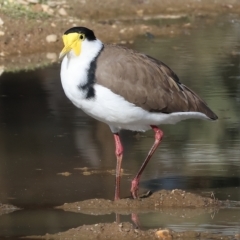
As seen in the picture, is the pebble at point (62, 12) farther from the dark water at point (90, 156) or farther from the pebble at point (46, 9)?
the dark water at point (90, 156)

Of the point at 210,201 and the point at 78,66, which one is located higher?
the point at 78,66

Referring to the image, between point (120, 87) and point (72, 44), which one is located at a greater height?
point (72, 44)

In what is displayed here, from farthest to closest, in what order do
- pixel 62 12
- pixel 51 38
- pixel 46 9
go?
pixel 62 12, pixel 46 9, pixel 51 38

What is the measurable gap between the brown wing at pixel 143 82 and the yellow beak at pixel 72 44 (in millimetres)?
187

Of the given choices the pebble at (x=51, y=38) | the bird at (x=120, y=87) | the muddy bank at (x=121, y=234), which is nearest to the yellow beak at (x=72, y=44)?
the bird at (x=120, y=87)

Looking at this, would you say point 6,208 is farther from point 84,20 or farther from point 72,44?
point 84,20

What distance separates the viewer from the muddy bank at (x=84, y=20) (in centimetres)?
1495

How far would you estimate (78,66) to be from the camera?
700 centimetres

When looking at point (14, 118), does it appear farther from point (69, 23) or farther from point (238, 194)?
point (69, 23)

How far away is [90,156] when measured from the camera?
8672mm

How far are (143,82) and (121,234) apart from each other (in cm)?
158

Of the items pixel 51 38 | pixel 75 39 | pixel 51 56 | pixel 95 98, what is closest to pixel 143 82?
pixel 95 98

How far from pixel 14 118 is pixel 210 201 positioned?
3.95 m

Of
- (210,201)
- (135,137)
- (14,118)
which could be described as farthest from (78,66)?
(14,118)
